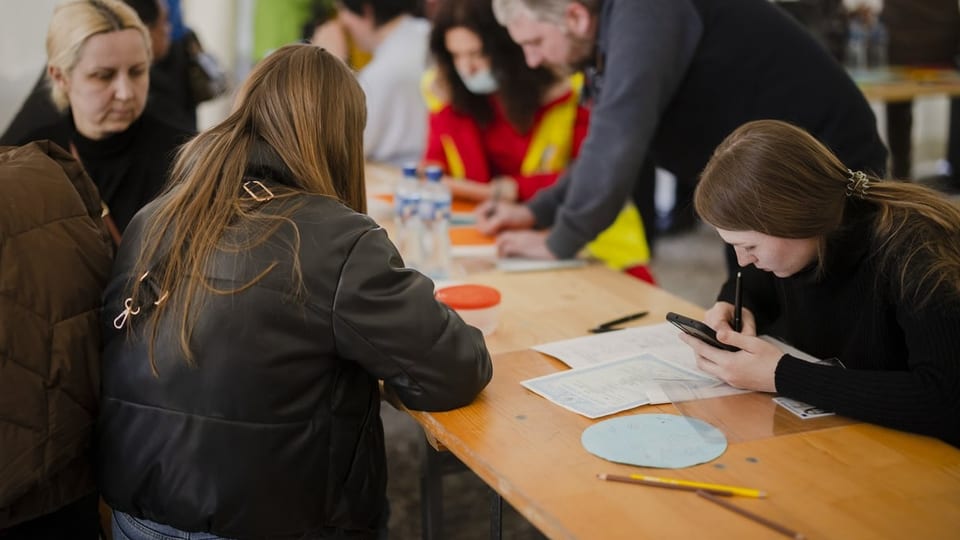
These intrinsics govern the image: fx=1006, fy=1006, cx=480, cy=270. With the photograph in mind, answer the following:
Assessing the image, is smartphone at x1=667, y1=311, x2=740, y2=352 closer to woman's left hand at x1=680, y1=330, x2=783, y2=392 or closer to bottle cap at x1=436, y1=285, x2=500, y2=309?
woman's left hand at x1=680, y1=330, x2=783, y2=392

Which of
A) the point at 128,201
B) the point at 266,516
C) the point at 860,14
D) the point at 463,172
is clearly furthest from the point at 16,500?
the point at 860,14

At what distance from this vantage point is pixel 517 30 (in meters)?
2.47

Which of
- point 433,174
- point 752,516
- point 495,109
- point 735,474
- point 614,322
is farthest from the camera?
point 495,109

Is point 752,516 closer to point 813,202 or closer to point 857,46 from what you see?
point 813,202

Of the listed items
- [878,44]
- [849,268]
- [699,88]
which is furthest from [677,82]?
[878,44]

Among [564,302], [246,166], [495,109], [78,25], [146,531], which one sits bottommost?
[146,531]

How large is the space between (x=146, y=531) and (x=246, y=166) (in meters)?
0.56

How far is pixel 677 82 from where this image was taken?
92.0 inches

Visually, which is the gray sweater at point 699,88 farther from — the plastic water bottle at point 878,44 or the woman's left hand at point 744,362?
the plastic water bottle at point 878,44

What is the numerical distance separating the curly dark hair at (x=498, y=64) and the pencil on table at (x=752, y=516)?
6.69ft

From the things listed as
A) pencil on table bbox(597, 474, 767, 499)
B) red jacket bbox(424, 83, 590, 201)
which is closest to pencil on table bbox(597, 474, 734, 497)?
pencil on table bbox(597, 474, 767, 499)

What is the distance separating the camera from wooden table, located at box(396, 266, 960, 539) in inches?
47.4

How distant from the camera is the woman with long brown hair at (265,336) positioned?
1.41 m

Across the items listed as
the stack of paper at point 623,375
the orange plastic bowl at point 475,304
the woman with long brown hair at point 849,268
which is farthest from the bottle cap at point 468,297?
the woman with long brown hair at point 849,268
